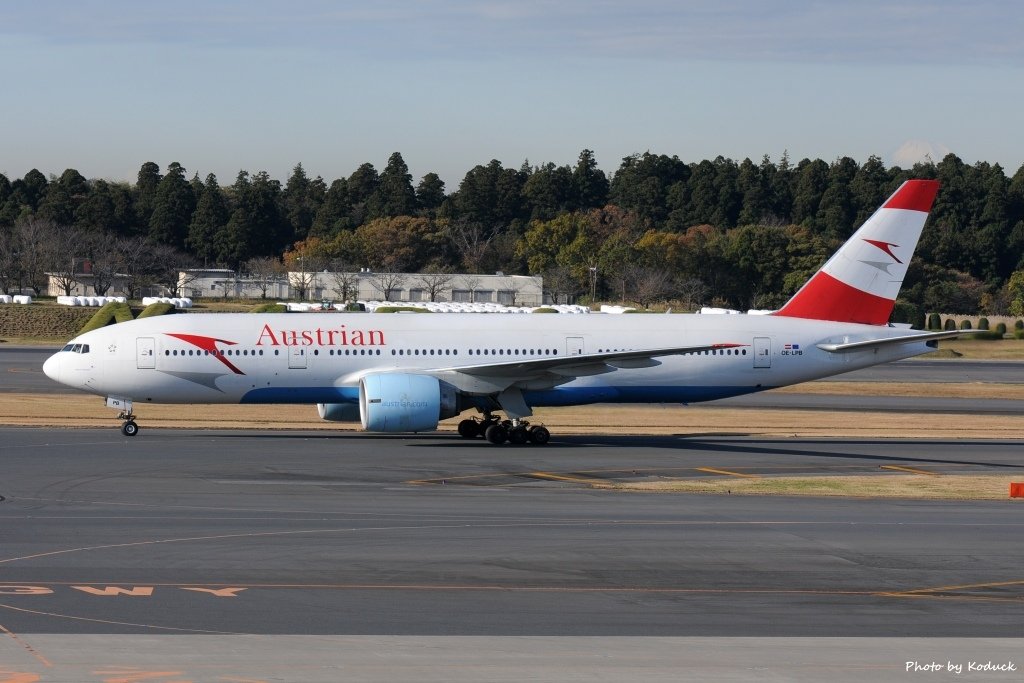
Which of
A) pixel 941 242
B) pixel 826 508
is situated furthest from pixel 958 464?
pixel 941 242

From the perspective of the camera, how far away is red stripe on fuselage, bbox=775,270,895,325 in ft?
132

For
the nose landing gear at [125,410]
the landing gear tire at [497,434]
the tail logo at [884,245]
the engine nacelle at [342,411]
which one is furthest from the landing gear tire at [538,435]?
the tail logo at [884,245]

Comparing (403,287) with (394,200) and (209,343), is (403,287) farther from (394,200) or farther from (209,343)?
(209,343)

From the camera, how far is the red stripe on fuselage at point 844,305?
40.2m

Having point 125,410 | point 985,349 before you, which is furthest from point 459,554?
point 985,349

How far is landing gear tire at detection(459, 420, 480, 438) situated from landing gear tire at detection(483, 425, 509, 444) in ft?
4.62

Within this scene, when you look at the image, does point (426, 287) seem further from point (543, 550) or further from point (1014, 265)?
point (543, 550)

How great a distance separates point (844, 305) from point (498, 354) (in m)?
11.2

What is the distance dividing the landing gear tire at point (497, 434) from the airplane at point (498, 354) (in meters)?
0.03

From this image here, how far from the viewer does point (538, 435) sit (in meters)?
37.6

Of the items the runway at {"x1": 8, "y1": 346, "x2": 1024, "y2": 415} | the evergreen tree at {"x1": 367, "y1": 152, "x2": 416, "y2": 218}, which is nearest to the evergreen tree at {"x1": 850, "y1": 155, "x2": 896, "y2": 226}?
the evergreen tree at {"x1": 367, "y1": 152, "x2": 416, "y2": 218}

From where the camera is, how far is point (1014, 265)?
Answer: 16412 centimetres

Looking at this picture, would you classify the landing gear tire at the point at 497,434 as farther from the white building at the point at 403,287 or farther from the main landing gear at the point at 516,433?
the white building at the point at 403,287

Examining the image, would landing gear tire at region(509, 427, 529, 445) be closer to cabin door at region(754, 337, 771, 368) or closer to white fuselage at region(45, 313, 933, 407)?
white fuselage at region(45, 313, 933, 407)
